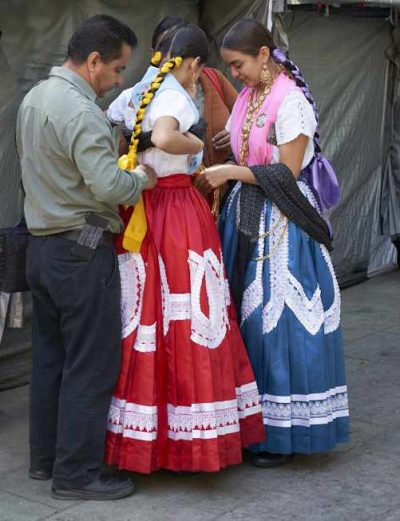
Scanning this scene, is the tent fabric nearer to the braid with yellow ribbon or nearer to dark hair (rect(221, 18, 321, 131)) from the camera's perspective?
dark hair (rect(221, 18, 321, 131))

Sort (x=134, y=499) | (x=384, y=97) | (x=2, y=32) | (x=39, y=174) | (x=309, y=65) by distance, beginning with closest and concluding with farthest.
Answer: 1. (x=39, y=174)
2. (x=134, y=499)
3. (x=2, y=32)
4. (x=309, y=65)
5. (x=384, y=97)

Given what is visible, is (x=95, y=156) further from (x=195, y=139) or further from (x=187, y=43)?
(x=187, y=43)

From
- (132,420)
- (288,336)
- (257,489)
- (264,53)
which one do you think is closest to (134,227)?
(132,420)

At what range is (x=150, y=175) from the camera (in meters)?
4.09

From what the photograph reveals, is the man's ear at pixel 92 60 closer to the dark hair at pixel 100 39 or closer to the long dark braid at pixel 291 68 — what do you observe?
the dark hair at pixel 100 39

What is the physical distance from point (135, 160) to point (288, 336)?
996 millimetres

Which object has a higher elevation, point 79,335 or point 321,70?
point 321,70

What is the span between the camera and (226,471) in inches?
174

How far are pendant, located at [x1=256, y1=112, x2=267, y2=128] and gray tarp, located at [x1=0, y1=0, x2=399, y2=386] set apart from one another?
57.6 inches

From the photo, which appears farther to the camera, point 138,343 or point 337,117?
point 337,117

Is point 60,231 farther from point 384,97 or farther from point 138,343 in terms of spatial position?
point 384,97

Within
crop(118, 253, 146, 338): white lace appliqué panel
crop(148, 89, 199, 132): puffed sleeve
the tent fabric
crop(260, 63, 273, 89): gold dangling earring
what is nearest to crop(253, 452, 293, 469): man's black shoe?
crop(118, 253, 146, 338): white lace appliqué panel

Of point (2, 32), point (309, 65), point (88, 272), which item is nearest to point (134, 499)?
point (88, 272)

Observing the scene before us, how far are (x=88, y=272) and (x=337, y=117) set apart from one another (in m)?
3.90
